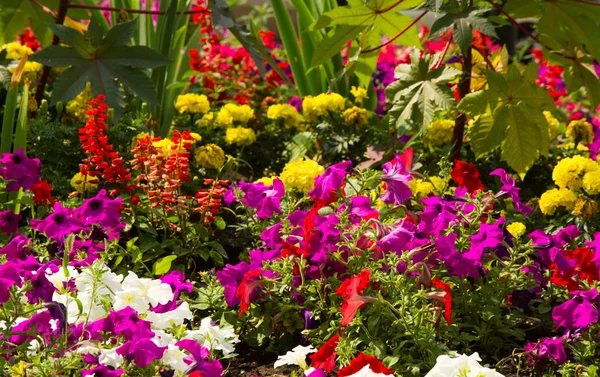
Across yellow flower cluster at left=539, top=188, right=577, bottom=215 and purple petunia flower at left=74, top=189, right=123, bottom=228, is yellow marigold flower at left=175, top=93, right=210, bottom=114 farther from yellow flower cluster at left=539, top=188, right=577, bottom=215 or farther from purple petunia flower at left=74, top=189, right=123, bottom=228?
yellow flower cluster at left=539, top=188, right=577, bottom=215

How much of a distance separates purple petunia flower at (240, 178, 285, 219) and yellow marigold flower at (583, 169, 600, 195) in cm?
94

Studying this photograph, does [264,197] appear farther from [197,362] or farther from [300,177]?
[197,362]

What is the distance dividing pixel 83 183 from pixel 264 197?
2.11 ft

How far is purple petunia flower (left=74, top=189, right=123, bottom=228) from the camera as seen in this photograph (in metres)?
2.30

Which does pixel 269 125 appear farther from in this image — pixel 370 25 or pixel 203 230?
pixel 203 230

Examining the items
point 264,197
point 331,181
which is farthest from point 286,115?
point 331,181

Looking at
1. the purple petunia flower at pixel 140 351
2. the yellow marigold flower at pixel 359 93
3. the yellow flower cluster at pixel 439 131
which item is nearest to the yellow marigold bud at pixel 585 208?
the yellow flower cluster at pixel 439 131

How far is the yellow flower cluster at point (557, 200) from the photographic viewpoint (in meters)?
2.76

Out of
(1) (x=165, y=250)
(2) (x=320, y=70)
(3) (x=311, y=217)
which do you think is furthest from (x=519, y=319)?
(2) (x=320, y=70)

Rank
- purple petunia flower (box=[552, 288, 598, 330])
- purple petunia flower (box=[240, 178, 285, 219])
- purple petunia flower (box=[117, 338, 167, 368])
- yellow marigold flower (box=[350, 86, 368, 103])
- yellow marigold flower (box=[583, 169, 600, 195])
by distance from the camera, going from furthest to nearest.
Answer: yellow marigold flower (box=[350, 86, 368, 103]) < yellow marigold flower (box=[583, 169, 600, 195]) < purple petunia flower (box=[240, 178, 285, 219]) < purple petunia flower (box=[552, 288, 598, 330]) < purple petunia flower (box=[117, 338, 167, 368])

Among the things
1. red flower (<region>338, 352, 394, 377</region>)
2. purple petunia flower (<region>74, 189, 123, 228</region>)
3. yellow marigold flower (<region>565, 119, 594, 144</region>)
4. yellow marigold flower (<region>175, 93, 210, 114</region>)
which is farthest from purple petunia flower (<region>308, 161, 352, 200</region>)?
yellow marigold flower (<region>565, 119, 594, 144</region>)

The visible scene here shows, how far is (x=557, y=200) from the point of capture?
2.76 metres

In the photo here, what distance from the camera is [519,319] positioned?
87.0 inches

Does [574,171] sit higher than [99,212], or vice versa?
[99,212]
